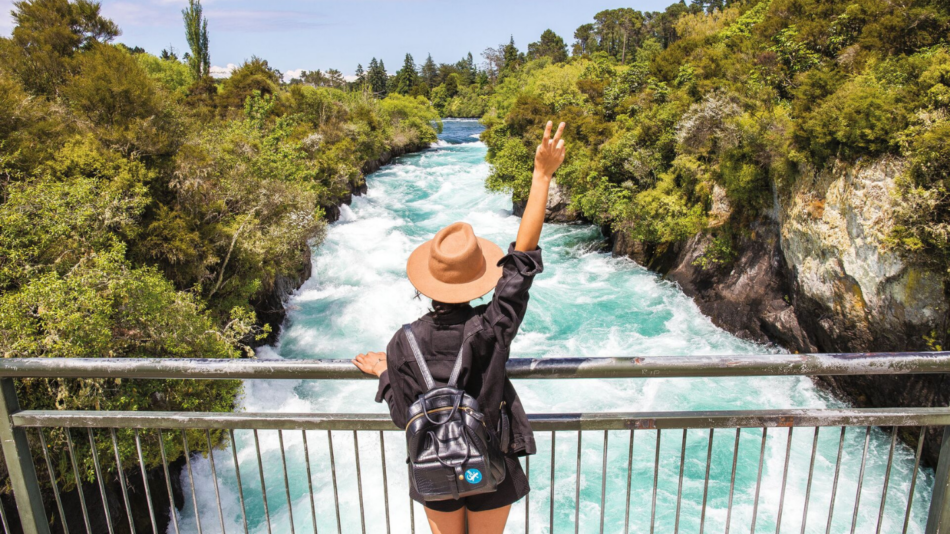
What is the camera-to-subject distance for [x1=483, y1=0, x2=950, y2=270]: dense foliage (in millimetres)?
8898

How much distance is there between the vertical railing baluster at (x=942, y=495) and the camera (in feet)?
8.07

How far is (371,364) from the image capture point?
7.47ft

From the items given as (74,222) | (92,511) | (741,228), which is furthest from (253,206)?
(741,228)

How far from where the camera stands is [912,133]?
29.3 feet

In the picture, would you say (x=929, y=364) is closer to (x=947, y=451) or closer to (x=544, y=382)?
(x=947, y=451)

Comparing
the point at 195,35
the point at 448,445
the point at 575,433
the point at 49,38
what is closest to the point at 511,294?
the point at 448,445

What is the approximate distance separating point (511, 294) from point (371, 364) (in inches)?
27.4

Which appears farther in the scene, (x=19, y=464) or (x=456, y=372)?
(x=19, y=464)

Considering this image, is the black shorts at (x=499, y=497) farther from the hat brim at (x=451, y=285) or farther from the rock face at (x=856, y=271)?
the rock face at (x=856, y=271)

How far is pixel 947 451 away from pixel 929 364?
0.49m

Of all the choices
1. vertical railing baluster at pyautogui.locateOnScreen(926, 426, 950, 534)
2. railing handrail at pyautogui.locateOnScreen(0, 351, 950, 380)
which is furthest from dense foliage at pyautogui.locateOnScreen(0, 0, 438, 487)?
vertical railing baluster at pyautogui.locateOnScreen(926, 426, 950, 534)

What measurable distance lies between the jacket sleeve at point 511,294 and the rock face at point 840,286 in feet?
30.7

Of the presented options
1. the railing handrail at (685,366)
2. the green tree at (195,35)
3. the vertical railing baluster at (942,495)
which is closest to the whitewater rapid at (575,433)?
the railing handrail at (685,366)

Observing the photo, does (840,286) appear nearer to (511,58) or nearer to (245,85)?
(245,85)
